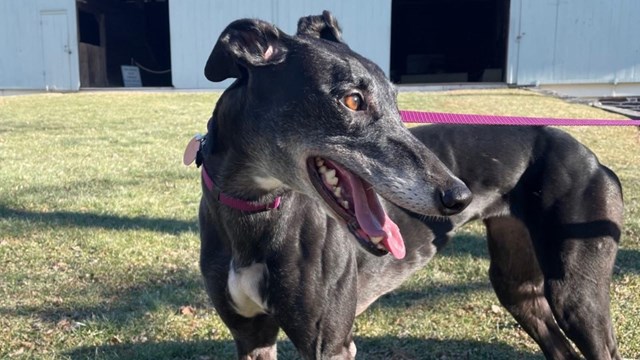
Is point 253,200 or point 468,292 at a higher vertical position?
point 253,200

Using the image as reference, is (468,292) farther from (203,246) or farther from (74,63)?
(74,63)

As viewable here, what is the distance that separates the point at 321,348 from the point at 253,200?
2.07 ft

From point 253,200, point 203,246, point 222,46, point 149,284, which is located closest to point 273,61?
point 222,46

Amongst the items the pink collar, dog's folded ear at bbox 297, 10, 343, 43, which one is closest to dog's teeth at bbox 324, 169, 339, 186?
the pink collar

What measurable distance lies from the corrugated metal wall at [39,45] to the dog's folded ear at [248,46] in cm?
1797

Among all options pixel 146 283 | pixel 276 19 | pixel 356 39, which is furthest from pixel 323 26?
pixel 356 39

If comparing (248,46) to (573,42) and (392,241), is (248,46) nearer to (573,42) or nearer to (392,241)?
(392,241)

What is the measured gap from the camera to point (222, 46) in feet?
8.15

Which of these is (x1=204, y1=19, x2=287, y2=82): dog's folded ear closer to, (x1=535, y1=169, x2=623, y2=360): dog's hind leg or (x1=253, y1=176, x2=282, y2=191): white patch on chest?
(x1=253, y1=176, x2=282, y2=191): white patch on chest

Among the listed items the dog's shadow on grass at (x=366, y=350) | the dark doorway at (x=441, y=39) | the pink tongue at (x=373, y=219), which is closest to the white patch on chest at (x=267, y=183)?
the pink tongue at (x=373, y=219)

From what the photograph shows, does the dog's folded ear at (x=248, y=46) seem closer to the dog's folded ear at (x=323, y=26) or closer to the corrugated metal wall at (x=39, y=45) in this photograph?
the dog's folded ear at (x=323, y=26)

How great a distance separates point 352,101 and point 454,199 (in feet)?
1.68

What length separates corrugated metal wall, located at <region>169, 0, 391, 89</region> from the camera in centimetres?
1839

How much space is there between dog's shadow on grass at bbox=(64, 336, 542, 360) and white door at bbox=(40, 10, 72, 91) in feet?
56.2
